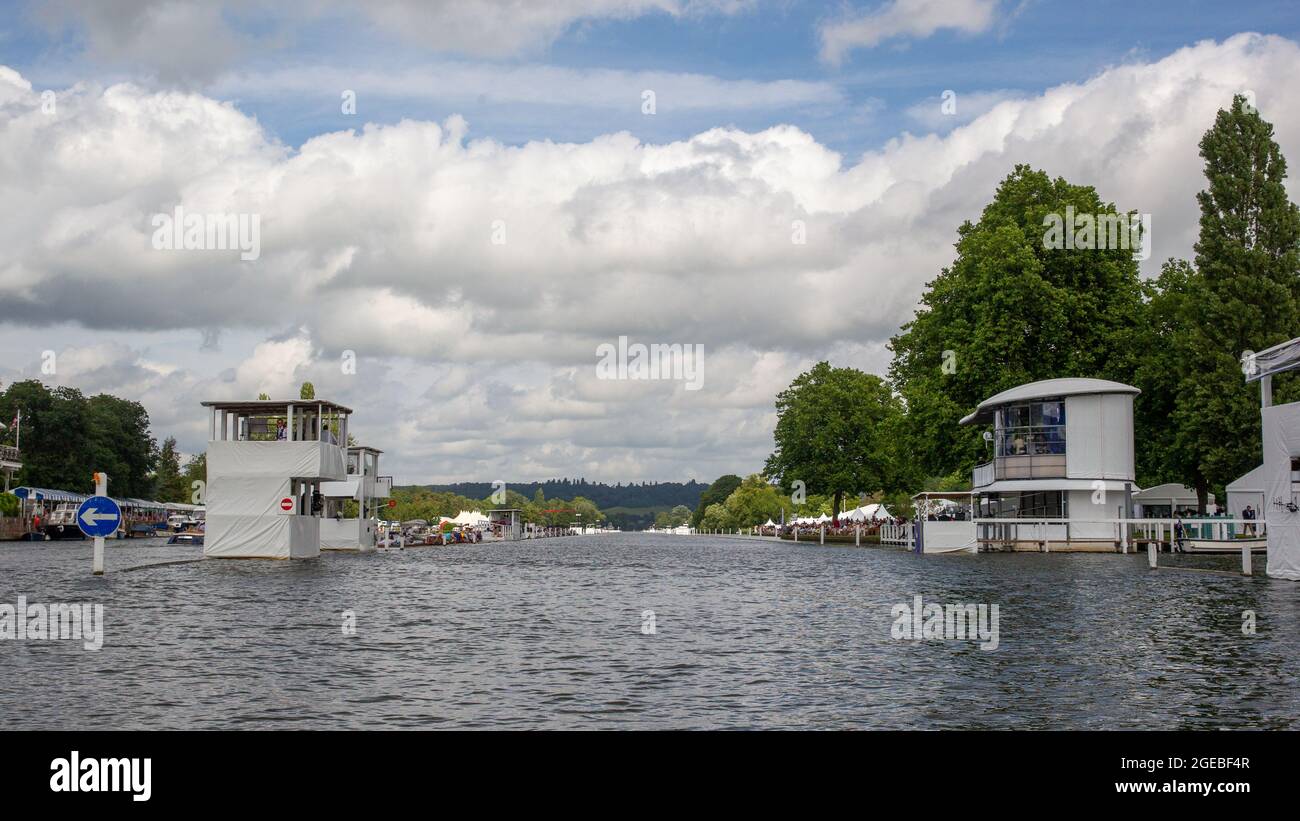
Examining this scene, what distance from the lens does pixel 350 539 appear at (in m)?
86.3

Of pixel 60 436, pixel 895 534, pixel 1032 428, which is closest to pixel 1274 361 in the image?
pixel 1032 428

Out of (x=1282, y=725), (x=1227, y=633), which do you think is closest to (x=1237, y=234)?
(x=1227, y=633)

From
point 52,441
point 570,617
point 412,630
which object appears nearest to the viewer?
point 412,630

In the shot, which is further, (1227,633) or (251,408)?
(251,408)

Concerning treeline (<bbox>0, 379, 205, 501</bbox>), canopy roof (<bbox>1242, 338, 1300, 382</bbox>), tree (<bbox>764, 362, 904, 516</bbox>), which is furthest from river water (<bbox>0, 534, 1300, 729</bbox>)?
treeline (<bbox>0, 379, 205, 501</bbox>)

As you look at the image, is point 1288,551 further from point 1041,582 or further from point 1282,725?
point 1282,725

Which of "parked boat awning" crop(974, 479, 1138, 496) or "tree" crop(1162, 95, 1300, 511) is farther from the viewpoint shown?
"parked boat awning" crop(974, 479, 1138, 496)

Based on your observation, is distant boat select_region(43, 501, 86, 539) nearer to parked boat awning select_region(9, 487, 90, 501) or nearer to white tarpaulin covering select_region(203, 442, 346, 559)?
parked boat awning select_region(9, 487, 90, 501)

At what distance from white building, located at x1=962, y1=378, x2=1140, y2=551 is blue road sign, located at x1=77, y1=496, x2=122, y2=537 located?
153 feet

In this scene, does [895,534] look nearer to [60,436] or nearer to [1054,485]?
[1054,485]

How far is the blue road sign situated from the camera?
135 feet

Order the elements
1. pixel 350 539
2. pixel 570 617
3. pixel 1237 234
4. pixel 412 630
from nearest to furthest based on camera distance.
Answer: pixel 412 630
pixel 570 617
pixel 1237 234
pixel 350 539

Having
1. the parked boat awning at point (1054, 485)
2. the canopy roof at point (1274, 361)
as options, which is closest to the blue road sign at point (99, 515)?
the canopy roof at point (1274, 361)

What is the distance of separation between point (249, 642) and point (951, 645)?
13.5m
